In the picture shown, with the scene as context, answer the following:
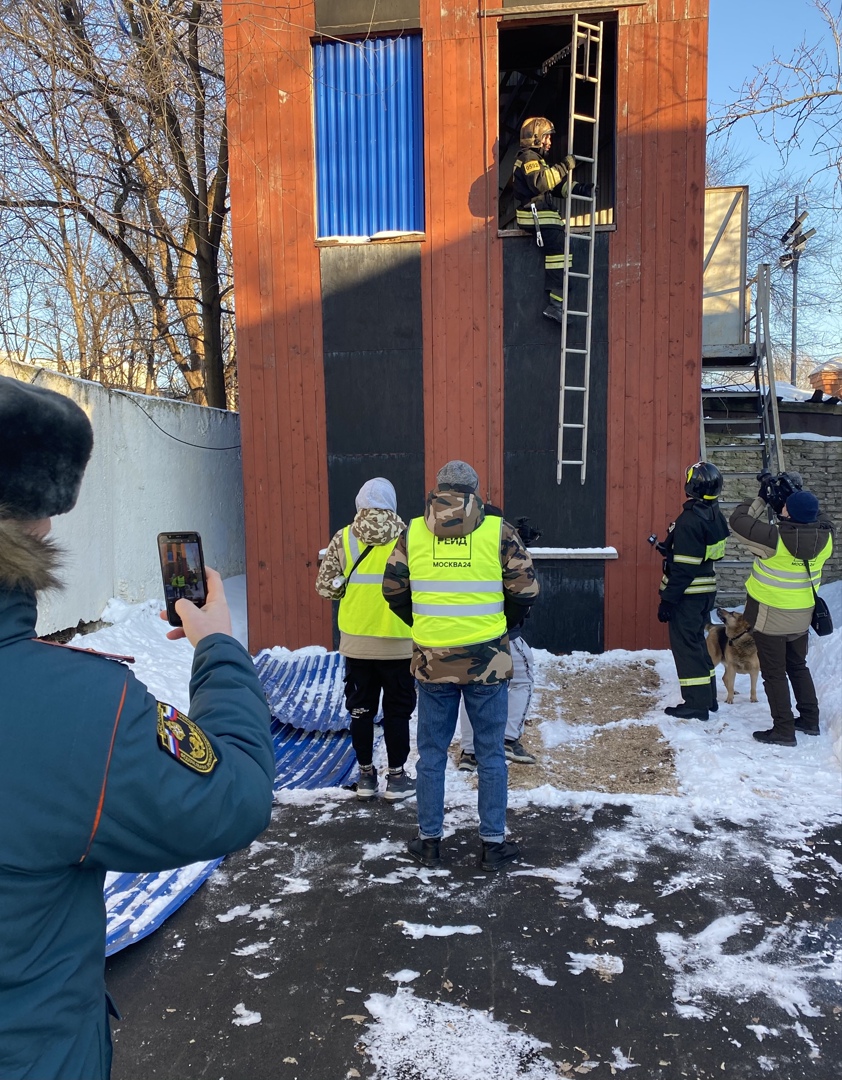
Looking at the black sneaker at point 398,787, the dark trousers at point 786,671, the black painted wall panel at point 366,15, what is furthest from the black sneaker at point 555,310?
the black sneaker at point 398,787

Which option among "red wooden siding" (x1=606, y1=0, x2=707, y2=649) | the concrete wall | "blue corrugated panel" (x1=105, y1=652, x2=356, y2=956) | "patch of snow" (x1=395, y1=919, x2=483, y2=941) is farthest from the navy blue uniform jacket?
"red wooden siding" (x1=606, y1=0, x2=707, y2=649)

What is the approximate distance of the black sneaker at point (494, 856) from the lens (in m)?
3.75

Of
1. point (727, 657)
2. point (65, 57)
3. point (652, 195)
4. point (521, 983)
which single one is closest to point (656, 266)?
point (652, 195)

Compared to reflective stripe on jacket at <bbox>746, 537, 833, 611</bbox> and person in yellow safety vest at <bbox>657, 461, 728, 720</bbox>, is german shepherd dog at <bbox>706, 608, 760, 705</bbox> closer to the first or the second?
person in yellow safety vest at <bbox>657, 461, 728, 720</bbox>

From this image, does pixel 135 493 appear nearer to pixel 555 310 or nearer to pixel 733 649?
pixel 555 310

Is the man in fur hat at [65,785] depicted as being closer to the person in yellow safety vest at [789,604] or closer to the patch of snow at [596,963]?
the patch of snow at [596,963]

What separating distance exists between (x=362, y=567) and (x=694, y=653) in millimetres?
2880

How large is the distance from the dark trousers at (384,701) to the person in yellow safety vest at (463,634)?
0.72 m

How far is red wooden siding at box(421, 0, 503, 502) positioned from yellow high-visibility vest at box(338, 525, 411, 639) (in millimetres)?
3244

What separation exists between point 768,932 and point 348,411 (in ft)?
19.4

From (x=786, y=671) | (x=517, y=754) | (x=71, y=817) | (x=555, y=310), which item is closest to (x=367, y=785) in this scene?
(x=517, y=754)

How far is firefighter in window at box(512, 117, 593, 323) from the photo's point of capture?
7.27 metres

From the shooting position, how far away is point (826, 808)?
14.3 feet

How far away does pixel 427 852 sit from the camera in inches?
152
